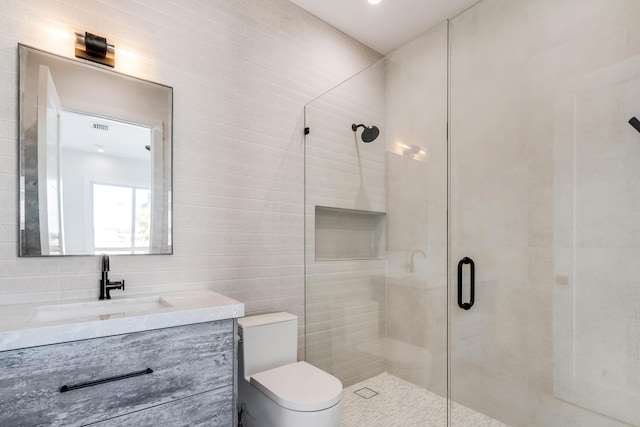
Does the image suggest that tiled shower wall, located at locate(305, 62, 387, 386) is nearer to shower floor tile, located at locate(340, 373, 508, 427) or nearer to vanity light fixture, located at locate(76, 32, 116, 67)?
shower floor tile, located at locate(340, 373, 508, 427)

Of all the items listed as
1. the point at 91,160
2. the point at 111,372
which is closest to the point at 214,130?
the point at 91,160

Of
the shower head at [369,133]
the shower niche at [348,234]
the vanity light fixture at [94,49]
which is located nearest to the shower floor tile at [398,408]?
the shower niche at [348,234]

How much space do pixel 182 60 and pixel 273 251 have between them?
124 cm

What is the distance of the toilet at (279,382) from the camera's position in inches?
61.2

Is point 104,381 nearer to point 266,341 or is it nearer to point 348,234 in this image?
point 266,341

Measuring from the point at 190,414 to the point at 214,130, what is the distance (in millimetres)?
1447

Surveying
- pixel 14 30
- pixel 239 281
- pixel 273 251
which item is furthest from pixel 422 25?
pixel 14 30

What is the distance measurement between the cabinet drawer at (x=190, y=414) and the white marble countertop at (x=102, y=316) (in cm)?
29

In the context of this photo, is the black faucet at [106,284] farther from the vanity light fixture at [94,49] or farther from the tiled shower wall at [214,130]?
the vanity light fixture at [94,49]

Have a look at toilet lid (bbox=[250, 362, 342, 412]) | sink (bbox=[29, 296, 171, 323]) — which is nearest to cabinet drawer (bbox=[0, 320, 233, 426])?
sink (bbox=[29, 296, 171, 323])

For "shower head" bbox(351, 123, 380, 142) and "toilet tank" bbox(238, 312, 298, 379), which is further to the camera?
"shower head" bbox(351, 123, 380, 142)

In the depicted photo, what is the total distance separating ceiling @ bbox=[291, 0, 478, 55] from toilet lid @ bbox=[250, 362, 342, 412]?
2.36m

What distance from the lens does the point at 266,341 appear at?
1994 millimetres

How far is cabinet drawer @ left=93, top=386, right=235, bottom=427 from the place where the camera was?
48.3 inches
